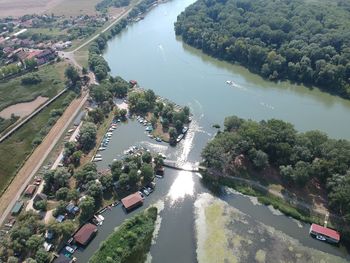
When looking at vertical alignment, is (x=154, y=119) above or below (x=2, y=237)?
above

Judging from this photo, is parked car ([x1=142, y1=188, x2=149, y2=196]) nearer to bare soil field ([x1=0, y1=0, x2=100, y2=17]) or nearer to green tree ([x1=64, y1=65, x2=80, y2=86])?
green tree ([x1=64, y1=65, x2=80, y2=86])

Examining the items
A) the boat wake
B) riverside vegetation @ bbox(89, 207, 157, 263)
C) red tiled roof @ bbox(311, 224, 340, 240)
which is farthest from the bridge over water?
the boat wake

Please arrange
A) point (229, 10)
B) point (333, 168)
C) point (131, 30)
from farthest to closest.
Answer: point (131, 30)
point (229, 10)
point (333, 168)

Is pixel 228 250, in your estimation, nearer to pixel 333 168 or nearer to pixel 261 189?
pixel 261 189

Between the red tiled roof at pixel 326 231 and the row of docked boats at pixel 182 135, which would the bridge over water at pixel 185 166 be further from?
the red tiled roof at pixel 326 231

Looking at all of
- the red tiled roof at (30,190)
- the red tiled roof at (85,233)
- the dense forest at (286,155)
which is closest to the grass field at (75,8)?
the red tiled roof at (30,190)

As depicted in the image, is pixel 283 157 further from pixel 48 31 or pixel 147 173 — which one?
pixel 48 31

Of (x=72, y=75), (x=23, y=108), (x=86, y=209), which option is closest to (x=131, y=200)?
(x=86, y=209)

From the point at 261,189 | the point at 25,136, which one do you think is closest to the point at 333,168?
the point at 261,189
